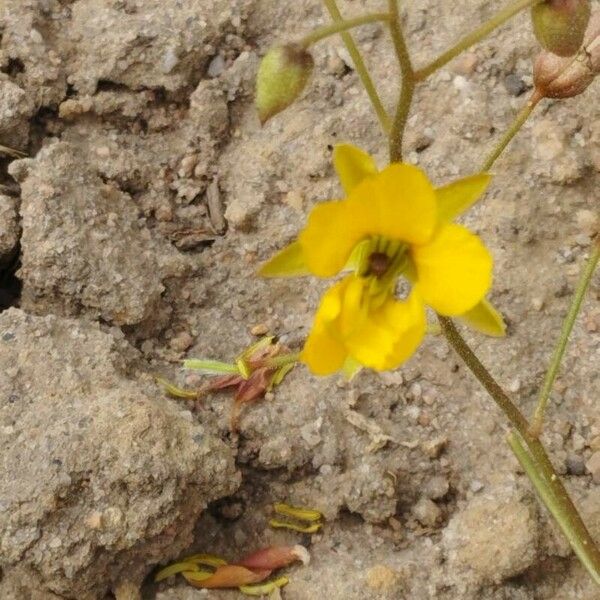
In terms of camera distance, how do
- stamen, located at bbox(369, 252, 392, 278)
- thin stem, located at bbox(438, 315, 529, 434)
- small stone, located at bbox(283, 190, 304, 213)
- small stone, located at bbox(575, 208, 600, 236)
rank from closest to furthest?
stamen, located at bbox(369, 252, 392, 278)
thin stem, located at bbox(438, 315, 529, 434)
small stone, located at bbox(575, 208, 600, 236)
small stone, located at bbox(283, 190, 304, 213)

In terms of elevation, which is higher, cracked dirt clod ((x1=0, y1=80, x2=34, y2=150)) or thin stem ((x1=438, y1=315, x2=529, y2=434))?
cracked dirt clod ((x1=0, y1=80, x2=34, y2=150))

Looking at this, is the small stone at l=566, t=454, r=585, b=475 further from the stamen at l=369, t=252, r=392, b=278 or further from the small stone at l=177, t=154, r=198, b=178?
the small stone at l=177, t=154, r=198, b=178

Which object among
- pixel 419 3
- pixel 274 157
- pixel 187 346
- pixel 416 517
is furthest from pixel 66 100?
pixel 416 517

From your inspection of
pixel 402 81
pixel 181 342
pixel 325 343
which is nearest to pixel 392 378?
pixel 181 342

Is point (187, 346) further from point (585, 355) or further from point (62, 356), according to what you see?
point (585, 355)

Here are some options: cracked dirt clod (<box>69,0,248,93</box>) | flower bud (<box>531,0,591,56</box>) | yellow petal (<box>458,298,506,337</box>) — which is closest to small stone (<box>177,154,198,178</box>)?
cracked dirt clod (<box>69,0,248,93</box>)

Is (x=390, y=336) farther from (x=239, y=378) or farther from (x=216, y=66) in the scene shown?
(x=216, y=66)

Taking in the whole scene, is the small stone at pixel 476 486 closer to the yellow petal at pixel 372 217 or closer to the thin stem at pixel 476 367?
the thin stem at pixel 476 367
